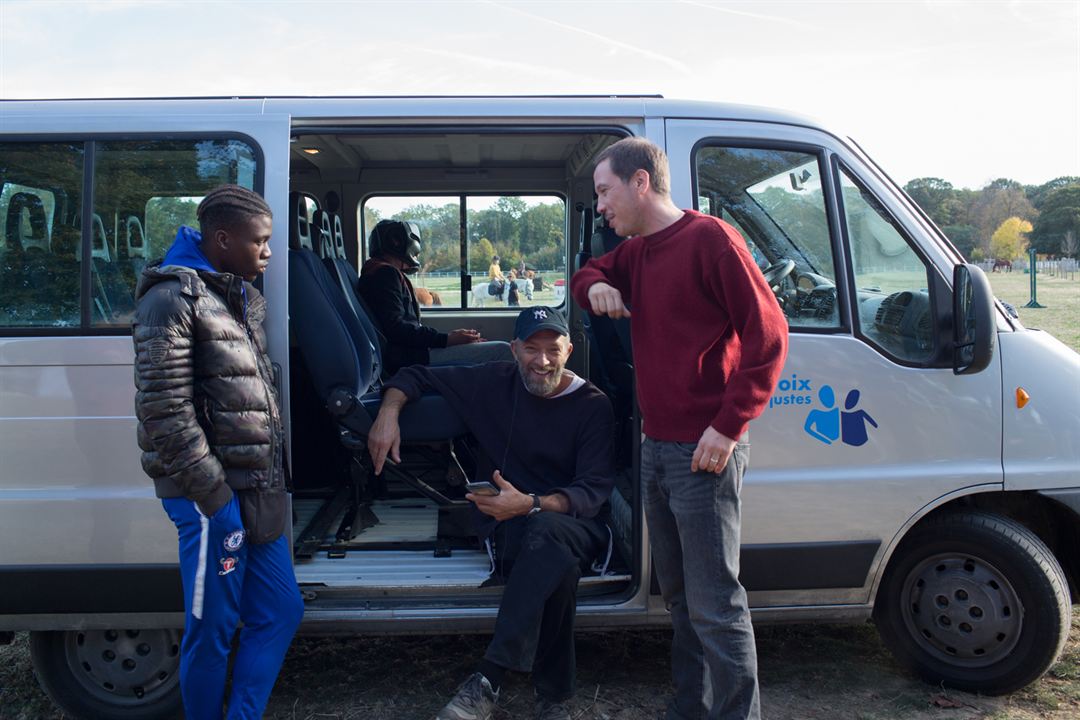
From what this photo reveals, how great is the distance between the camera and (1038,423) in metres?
3.33

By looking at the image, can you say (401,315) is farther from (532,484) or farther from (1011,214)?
(1011,214)

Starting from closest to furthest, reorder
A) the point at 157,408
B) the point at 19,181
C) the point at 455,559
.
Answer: the point at 157,408 → the point at 19,181 → the point at 455,559

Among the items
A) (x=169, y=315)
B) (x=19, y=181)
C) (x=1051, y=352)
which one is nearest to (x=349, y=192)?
(x=19, y=181)

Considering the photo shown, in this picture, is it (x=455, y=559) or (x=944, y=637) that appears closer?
(x=944, y=637)

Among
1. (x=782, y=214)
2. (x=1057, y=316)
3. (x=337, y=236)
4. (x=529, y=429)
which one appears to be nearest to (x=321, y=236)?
(x=337, y=236)

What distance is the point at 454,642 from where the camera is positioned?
161 inches

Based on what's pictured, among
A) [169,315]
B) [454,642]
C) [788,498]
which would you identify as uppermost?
[169,315]

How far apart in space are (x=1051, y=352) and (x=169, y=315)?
10.5ft

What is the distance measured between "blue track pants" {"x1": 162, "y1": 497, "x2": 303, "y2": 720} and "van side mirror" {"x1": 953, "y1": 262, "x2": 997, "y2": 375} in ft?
8.41

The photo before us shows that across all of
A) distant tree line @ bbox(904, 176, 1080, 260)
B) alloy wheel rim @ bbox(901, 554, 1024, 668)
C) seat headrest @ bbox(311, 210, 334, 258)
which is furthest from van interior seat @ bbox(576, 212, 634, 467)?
distant tree line @ bbox(904, 176, 1080, 260)

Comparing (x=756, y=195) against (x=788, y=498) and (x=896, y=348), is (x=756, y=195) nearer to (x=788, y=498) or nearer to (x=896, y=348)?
(x=896, y=348)

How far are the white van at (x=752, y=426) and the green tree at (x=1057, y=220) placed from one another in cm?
7428

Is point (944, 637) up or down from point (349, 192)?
down

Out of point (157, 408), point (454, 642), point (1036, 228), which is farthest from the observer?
point (1036, 228)
